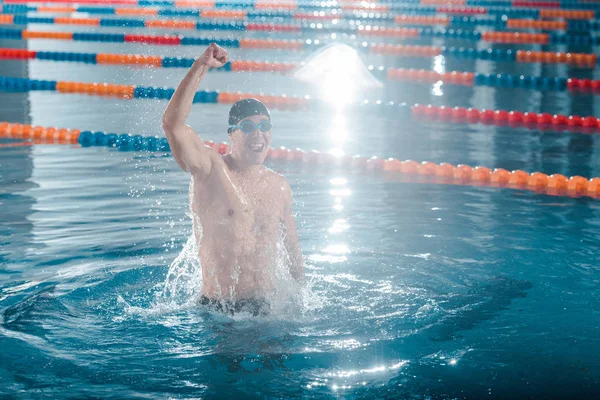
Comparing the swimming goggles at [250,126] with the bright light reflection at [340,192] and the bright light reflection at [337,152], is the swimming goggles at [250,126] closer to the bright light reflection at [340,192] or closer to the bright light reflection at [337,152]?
the bright light reflection at [340,192]

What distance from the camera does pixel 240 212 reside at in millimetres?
3877

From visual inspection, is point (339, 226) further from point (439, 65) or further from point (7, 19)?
point (7, 19)

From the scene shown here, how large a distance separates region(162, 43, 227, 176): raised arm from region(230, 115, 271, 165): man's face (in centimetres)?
22

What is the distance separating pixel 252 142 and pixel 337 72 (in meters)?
8.69

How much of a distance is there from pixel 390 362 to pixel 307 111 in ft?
22.2

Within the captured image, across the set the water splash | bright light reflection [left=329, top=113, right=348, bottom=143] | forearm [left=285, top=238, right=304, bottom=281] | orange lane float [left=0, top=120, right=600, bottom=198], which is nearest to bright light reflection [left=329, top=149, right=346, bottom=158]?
bright light reflection [left=329, top=113, right=348, bottom=143]

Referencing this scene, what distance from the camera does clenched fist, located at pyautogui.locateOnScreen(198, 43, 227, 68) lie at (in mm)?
3391

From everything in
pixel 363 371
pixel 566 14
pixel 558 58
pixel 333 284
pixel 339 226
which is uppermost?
pixel 566 14

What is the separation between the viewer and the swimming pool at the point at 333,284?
360 centimetres

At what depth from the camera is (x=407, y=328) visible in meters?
4.13

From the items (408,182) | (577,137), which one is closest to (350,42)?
(577,137)

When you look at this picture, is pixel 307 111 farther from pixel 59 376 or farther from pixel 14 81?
pixel 59 376

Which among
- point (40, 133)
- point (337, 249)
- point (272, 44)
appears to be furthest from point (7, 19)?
point (337, 249)

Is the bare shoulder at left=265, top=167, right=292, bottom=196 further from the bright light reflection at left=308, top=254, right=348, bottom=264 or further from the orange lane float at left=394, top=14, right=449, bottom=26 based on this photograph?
the orange lane float at left=394, top=14, right=449, bottom=26
